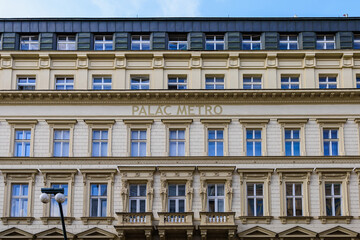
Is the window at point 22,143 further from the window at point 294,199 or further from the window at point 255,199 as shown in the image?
the window at point 294,199

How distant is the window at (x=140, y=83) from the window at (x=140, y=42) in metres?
2.11

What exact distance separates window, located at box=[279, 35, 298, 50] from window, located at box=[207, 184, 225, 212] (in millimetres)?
9877

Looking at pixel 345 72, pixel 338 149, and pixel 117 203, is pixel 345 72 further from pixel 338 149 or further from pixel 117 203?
pixel 117 203

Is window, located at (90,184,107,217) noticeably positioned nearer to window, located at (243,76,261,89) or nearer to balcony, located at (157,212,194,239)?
balcony, located at (157,212,194,239)

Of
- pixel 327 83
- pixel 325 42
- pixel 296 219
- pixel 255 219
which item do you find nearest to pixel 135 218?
pixel 255 219

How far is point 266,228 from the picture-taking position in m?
43.3

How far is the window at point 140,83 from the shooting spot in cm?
4656

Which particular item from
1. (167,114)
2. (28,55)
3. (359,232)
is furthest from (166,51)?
(359,232)

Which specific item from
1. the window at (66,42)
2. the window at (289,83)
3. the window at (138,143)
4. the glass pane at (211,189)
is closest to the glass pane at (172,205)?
the glass pane at (211,189)

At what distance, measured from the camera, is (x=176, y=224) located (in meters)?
42.5

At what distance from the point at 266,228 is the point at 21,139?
15562mm

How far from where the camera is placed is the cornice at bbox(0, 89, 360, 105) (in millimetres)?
45281

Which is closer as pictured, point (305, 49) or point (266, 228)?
point (266, 228)

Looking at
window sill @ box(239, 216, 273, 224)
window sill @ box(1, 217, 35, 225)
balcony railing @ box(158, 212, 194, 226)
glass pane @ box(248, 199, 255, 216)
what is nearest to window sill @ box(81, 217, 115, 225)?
balcony railing @ box(158, 212, 194, 226)
